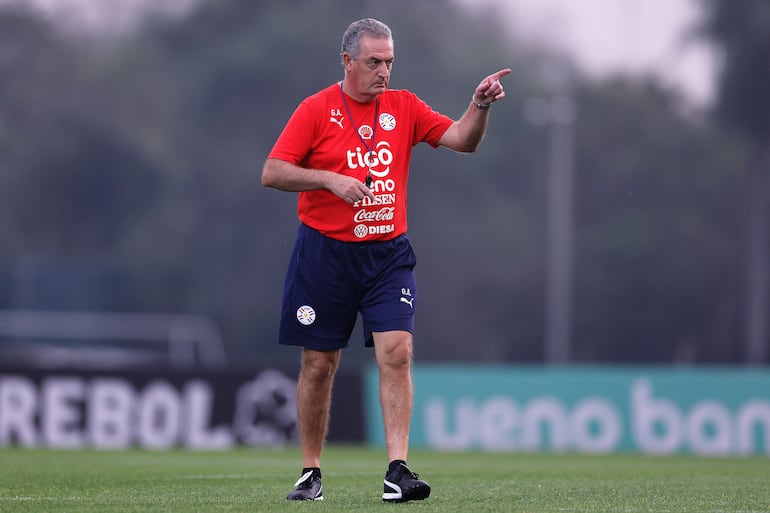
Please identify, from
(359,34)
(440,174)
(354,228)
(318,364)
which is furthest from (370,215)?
(440,174)

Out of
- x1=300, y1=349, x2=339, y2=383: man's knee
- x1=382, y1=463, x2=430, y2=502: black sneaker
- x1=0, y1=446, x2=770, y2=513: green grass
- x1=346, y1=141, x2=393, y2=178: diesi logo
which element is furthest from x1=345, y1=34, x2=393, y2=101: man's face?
x1=0, y1=446, x2=770, y2=513: green grass

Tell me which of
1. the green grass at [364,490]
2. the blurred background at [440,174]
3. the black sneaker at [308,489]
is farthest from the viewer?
the blurred background at [440,174]

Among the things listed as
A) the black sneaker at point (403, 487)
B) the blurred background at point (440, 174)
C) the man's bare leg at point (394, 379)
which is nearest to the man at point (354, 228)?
the man's bare leg at point (394, 379)

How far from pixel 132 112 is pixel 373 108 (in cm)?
4411

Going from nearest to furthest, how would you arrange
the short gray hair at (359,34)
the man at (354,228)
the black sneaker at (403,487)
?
the black sneaker at (403,487) → the man at (354,228) → the short gray hair at (359,34)

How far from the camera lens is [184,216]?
4625 centimetres

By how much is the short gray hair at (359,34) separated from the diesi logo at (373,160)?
483 mm

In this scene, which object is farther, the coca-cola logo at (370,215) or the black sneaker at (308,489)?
the coca-cola logo at (370,215)

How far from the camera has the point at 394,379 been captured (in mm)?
7062

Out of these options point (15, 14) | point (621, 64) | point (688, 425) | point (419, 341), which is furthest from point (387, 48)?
point (15, 14)

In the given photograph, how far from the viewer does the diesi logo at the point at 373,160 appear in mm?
7133

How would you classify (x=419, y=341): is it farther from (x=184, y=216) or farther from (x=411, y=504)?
(x=411, y=504)

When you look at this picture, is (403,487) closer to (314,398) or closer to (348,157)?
(314,398)

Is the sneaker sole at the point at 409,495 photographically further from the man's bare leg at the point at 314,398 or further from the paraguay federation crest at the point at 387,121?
the paraguay federation crest at the point at 387,121
